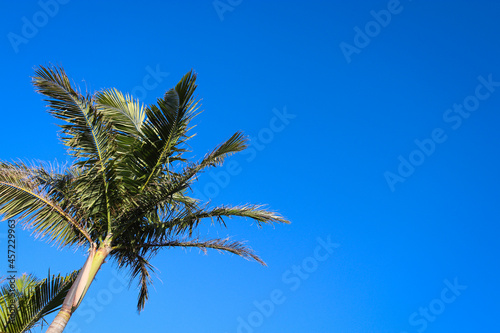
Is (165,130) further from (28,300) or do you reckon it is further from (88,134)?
(28,300)

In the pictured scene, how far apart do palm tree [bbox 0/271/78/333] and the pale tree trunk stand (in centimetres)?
139

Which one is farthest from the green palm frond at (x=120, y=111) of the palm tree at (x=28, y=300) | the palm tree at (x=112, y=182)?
the palm tree at (x=28, y=300)

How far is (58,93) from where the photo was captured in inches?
335

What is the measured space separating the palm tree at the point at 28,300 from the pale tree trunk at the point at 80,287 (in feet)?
4.56

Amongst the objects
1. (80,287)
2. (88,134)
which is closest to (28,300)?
(80,287)

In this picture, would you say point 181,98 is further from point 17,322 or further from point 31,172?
point 17,322

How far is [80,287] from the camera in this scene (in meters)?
8.28

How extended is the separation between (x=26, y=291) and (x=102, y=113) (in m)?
4.06

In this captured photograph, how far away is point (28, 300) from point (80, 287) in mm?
1723

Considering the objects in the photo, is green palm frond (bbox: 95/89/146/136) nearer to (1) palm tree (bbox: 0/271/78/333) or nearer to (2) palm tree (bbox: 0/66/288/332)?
(2) palm tree (bbox: 0/66/288/332)

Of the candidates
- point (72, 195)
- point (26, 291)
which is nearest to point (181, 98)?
point (72, 195)

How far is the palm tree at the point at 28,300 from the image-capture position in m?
8.97

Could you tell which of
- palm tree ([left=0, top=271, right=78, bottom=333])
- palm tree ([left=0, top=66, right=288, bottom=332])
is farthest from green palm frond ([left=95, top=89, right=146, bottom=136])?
palm tree ([left=0, top=271, right=78, bottom=333])

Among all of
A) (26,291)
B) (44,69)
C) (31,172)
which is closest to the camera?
(44,69)
